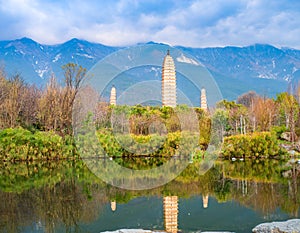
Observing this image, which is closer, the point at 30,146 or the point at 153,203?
the point at 153,203

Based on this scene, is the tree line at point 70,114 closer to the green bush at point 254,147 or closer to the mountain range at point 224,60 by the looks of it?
the green bush at point 254,147

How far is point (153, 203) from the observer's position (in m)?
7.29

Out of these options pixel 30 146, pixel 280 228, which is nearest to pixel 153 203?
pixel 280 228

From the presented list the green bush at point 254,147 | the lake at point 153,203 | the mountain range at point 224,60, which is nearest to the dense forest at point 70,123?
the green bush at point 254,147

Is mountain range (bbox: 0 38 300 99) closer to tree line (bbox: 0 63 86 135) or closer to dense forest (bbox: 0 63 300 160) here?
dense forest (bbox: 0 63 300 160)

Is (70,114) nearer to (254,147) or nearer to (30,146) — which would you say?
(30,146)

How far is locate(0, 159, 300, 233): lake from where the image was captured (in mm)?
5822

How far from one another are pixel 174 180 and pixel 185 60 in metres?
4.24

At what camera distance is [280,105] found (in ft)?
73.6

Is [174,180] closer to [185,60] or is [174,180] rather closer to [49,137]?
[185,60]

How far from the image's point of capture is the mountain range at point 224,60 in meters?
69.5

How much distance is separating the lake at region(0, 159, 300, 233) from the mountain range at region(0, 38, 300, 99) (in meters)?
37.4

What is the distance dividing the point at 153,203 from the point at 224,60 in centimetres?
12806

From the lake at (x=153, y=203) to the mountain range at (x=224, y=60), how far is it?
37.4m
